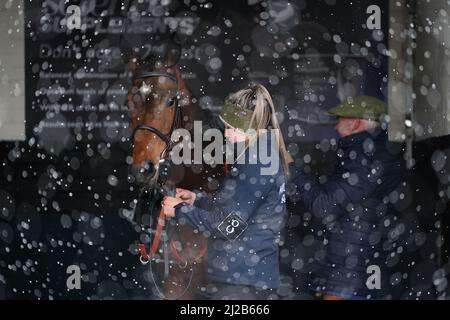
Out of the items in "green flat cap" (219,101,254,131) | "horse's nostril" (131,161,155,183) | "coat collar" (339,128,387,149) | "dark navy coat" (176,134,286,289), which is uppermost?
"green flat cap" (219,101,254,131)

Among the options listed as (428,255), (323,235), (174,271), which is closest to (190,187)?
(174,271)

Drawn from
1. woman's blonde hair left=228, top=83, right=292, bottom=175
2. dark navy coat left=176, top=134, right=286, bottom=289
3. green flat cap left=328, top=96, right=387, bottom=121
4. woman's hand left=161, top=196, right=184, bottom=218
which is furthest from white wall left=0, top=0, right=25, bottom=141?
green flat cap left=328, top=96, right=387, bottom=121

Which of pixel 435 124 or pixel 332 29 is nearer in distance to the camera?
pixel 332 29

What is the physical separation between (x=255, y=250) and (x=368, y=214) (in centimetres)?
51

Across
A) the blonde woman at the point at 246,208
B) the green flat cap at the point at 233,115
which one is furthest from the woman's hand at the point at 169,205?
the green flat cap at the point at 233,115

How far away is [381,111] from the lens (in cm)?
289

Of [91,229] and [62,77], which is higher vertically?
[62,77]

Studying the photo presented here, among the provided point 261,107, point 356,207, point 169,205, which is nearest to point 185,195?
point 169,205

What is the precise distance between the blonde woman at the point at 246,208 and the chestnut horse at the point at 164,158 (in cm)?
5

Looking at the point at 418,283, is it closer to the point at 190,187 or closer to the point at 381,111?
the point at 381,111

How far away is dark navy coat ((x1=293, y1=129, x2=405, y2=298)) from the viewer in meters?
2.87

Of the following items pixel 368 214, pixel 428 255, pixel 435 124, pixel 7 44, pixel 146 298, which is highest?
pixel 7 44

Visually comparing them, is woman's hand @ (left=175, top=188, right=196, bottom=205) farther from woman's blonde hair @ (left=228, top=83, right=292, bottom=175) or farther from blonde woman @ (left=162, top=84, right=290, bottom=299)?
woman's blonde hair @ (left=228, top=83, right=292, bottom=175)

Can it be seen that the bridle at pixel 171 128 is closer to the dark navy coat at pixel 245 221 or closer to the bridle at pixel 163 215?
the bridle at pixel 163 215
